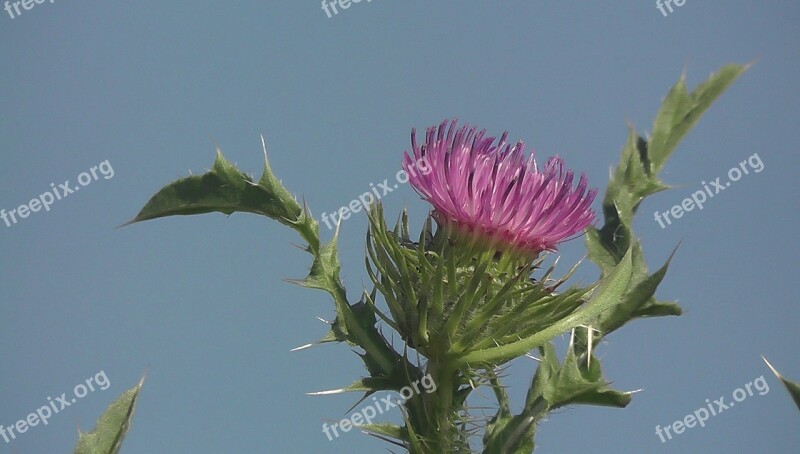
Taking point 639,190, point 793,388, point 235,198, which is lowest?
point 793,388

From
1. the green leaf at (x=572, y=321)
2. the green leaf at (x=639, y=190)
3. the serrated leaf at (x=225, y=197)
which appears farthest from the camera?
the green leaf at (x=639, y=190)

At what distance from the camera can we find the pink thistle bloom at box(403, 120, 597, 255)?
4.21 m

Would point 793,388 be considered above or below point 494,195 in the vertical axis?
below

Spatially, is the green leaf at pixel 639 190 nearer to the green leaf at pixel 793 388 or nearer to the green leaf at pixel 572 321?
the green leaf at pixel 572 321

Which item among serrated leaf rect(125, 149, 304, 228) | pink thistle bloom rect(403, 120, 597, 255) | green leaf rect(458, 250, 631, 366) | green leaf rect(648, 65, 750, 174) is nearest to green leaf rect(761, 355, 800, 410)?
green leaf rect(458, 250, 631, 366)

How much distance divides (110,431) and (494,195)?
75.6 inches

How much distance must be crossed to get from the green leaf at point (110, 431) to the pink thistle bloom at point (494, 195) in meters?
1.53

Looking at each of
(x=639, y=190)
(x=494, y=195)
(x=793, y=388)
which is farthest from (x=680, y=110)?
(x=793, y=388)

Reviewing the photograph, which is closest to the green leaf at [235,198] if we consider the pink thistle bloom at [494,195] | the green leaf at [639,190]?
the pink thistle bloom at [494,195]

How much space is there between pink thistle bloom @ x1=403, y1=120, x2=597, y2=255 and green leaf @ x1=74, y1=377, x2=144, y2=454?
153cm

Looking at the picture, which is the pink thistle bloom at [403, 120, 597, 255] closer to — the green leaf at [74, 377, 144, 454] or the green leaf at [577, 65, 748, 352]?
the green leaf at [577, 65, 748, 352]

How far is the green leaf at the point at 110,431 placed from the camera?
11.4ft

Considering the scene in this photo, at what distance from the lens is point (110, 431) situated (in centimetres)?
353

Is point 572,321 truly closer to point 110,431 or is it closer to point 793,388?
point 793,388
